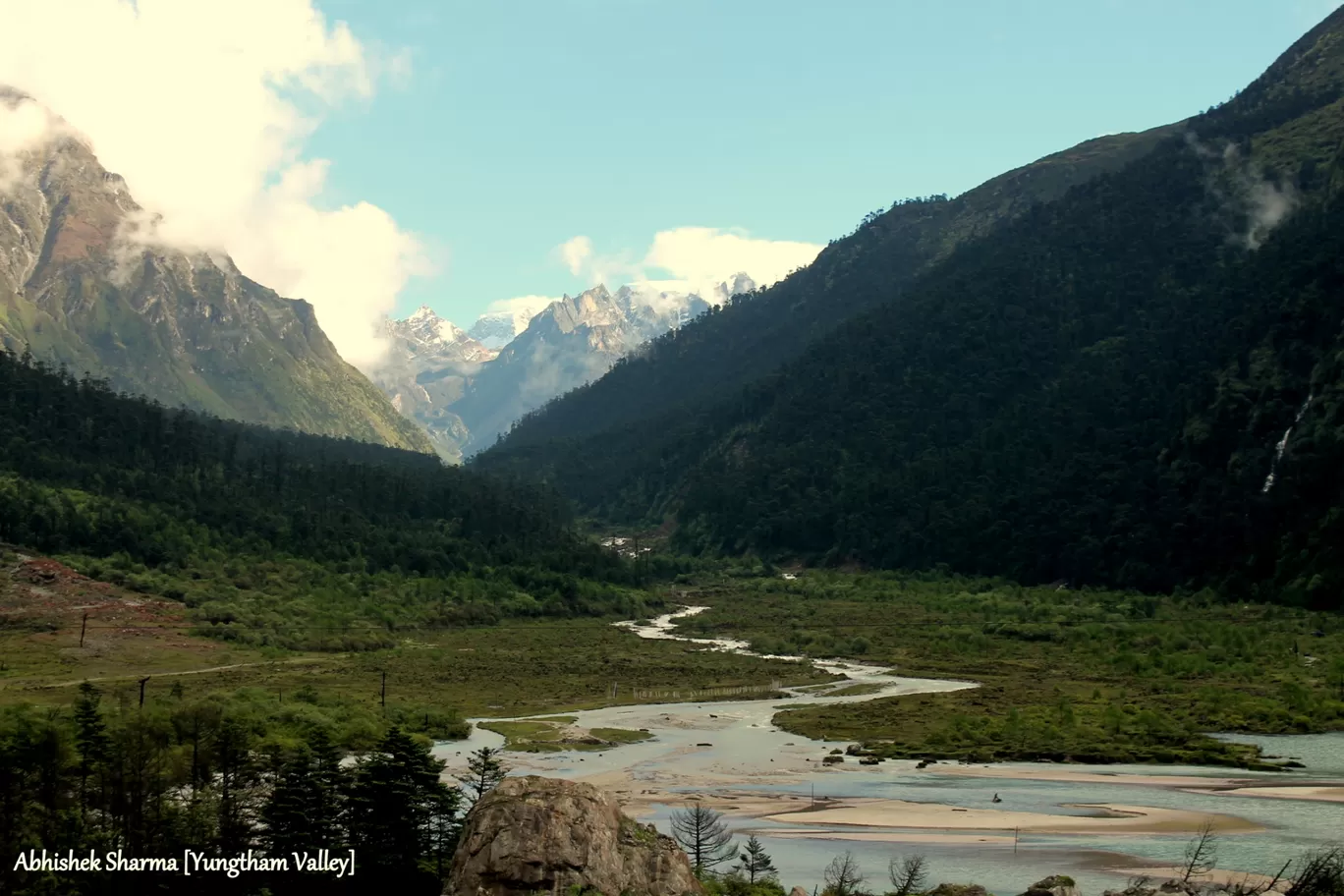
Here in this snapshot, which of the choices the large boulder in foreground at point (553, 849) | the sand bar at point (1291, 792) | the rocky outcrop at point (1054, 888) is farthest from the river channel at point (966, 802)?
the large boulder in foreground at point (553, 849)

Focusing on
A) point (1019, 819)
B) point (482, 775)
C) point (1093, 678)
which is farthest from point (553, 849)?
point (1093, 678)

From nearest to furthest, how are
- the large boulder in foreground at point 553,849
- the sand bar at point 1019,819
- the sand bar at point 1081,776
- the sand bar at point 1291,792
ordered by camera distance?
the large boulder in foreground at point 553,849, the sand bar at point 1019,819, the sand bar at point 1291,792, the sand bar at point 1081,776

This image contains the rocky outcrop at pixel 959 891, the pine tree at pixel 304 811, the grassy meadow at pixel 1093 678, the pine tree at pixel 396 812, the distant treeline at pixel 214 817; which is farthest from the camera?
the grassy meadow at pixel 1093 678

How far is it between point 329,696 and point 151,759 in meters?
53.2

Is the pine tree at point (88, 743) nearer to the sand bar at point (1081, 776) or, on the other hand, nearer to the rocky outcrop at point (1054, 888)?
the rocky outcrop at point (1054, 888)

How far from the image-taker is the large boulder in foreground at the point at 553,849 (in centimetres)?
3747

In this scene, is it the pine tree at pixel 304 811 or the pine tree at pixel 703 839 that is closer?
the pine tree at pixel 304 811

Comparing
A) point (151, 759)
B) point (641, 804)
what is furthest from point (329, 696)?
point (151, 759)

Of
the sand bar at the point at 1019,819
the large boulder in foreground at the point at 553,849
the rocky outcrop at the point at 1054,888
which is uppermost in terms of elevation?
the large boulder in foreground at the point at 553,849

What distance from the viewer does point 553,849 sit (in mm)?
37688

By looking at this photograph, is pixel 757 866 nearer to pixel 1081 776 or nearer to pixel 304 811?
pixel 304 811

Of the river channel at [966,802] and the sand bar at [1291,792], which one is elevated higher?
the river channel at [966,802]

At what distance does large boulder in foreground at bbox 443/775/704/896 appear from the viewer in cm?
3747

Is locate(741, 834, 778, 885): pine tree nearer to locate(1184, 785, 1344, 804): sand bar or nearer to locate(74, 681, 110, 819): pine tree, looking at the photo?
locate(74, 681, 110, 819): pine tree
